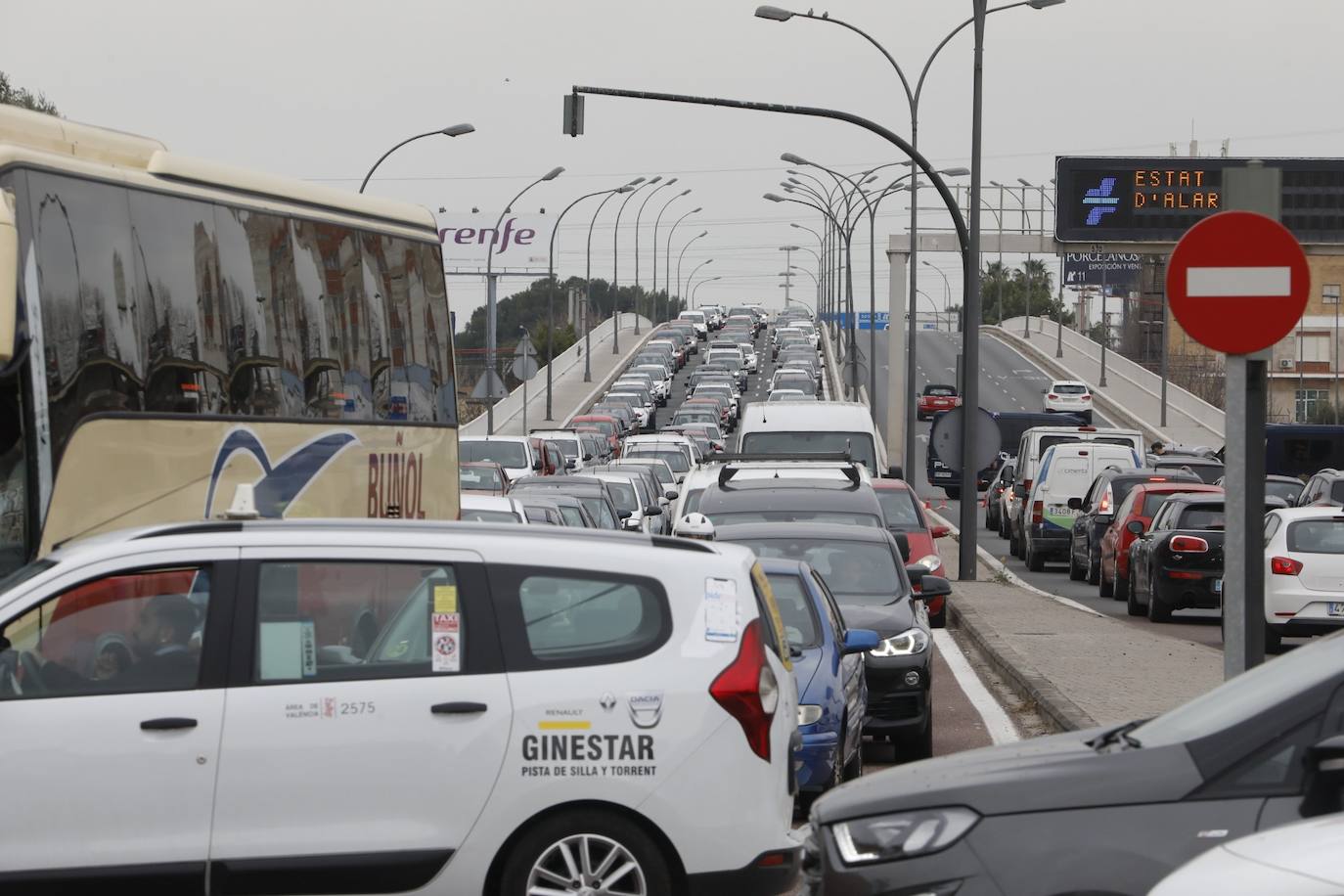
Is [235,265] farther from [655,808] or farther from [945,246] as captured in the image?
[945,246]

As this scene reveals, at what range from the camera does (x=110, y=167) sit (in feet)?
38.9

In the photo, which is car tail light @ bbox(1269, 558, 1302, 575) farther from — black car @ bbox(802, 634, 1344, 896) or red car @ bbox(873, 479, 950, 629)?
black car @ bbox(802, 634, 1344, 896)

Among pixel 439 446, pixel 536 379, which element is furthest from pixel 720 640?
pixel 536 379

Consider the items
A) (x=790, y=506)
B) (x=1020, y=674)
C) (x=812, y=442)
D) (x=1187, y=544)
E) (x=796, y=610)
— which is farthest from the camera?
(x=812, y=442)

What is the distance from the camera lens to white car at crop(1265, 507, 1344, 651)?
19250mm

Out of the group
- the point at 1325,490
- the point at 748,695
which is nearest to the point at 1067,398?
the point at 1325,490

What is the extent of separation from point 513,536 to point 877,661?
5.77 metres

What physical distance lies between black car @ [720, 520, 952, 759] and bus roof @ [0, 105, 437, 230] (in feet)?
11.8

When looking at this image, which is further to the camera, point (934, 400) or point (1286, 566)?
point (934, 400)

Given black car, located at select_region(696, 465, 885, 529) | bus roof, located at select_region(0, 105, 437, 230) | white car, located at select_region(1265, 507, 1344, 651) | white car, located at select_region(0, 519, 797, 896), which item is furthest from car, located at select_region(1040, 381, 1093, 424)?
white car, located at select_region(0, 519, 797, 896)

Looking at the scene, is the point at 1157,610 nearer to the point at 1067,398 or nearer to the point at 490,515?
the point at 490,515

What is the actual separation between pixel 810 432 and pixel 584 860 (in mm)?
21609

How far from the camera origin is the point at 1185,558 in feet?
74.7

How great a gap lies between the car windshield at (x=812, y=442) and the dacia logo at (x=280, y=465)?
47.2 feet
